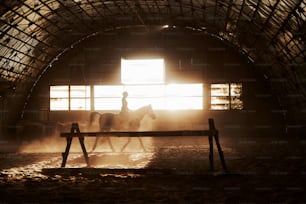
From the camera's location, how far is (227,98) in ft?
62.1

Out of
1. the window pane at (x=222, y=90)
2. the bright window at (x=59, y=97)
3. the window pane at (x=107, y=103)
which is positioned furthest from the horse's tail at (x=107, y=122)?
the window pane at (x=222, y=90)

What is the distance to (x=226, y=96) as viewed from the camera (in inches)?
745

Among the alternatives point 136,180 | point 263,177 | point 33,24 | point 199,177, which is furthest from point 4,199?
point 33,24

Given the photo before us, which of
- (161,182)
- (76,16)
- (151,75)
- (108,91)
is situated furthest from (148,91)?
(161,182)

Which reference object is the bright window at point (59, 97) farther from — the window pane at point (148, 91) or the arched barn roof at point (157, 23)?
the window pane at point (148, 91)

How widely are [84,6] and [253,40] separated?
8.09 meters

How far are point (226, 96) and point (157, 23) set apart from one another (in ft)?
18.1

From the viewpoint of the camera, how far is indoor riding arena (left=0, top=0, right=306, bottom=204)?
13367mm

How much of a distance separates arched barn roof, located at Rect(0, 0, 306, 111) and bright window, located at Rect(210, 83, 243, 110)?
5.53 ft

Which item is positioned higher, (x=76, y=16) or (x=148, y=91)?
(x=76, y=16)

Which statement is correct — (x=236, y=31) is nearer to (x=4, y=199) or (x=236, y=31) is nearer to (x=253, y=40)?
(x=253, y=40)

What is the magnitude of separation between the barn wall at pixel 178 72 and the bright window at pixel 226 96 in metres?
0.28

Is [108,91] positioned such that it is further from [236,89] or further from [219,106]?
[236,89]

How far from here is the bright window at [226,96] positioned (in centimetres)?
1891
